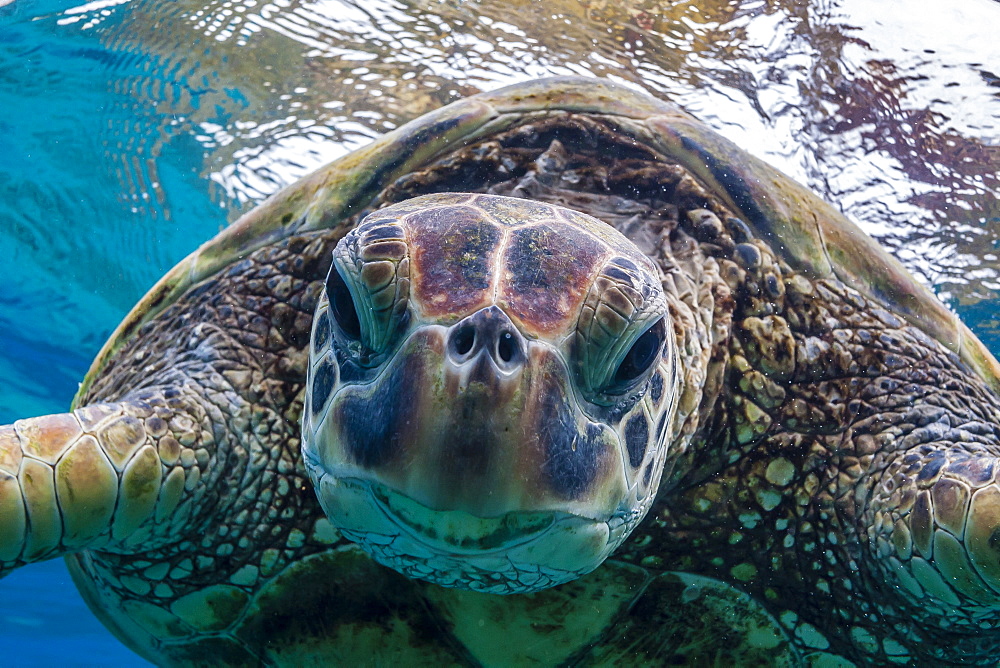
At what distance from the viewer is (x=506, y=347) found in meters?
1.49

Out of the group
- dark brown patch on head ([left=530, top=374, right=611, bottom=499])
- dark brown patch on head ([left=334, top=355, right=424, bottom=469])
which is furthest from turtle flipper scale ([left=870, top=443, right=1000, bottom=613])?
dark brown patch on head ([left=334, top=355, right=424, bottom=469])

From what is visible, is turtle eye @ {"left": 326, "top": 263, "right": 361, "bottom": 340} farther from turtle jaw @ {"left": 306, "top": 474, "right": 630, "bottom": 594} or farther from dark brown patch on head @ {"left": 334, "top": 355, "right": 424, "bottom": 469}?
turtle jaw @ {"left": 306, "top": 474, "right": 630, "bottom": 594}

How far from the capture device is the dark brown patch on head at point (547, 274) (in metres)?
1.58

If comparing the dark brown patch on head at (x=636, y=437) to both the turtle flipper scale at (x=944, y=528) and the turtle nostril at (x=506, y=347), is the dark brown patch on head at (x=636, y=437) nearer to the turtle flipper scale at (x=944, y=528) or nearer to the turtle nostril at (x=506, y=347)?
the turtle nostril at (x=506, y=347)

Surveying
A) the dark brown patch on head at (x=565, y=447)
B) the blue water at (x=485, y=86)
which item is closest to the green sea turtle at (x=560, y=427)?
the dark brown patch on head at (x=565, y=447)

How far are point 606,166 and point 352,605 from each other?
6.45 ft

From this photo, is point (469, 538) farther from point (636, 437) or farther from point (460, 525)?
point (636, 437)

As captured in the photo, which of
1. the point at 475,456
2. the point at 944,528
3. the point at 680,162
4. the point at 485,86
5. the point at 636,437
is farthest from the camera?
the point at 485,86

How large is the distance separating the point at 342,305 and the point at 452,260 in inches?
12.3

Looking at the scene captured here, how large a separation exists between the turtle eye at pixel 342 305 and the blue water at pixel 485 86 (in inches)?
179

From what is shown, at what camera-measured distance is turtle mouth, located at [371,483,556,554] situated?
1462 millimetres

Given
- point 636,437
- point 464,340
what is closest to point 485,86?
point 636,437

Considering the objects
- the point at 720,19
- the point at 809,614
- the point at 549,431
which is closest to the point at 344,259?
the point at 549,431

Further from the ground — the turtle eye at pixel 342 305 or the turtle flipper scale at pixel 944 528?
the turtle eye at pixel 342 305
